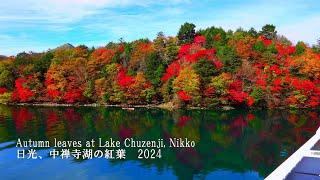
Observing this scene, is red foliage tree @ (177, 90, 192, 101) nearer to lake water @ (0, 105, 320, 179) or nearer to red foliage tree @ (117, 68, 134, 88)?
lake water @ (0, 105, 320, 179)

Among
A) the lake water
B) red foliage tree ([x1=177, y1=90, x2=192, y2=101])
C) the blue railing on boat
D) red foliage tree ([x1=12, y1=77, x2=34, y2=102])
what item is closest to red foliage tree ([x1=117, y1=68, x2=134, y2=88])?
the lake water

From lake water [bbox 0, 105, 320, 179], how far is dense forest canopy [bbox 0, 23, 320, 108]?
357 cm

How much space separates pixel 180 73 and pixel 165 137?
2210 centimetres

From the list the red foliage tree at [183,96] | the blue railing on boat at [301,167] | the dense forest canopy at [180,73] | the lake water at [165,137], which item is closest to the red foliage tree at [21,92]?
the dense forest canopy at [180,73]

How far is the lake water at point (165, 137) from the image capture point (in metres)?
23.9

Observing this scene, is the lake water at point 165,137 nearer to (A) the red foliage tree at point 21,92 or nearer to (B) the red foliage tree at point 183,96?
(B) the red foliage tree at point 183,96

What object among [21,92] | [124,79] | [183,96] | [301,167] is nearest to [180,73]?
[183,96]

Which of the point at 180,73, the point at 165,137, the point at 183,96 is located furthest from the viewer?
the point at 180,73

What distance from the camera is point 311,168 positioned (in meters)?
12.1

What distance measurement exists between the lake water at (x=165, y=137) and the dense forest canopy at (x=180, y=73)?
3.57 meters

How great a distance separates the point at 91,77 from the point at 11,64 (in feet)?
50.7

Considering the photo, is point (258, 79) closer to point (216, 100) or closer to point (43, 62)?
point (216, 100)

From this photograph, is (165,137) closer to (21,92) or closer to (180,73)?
(180,73)

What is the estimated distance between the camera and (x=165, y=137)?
115 feet
